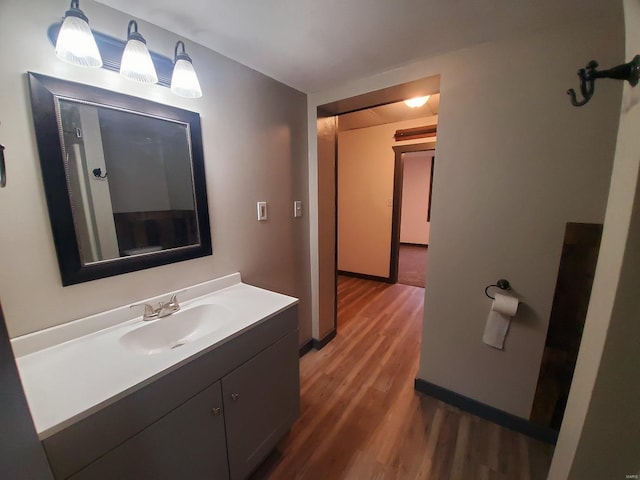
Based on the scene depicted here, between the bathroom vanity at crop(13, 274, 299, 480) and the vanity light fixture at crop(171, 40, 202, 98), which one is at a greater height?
the vanity light fixture at crop(171, 40, 202, 98)

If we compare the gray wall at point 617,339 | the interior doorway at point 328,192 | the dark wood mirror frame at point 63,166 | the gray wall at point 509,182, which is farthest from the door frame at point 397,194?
the dark wood mirror frame at point 63,166

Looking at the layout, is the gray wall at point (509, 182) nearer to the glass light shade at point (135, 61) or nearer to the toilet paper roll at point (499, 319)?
the toilet paper roll at point (499, 319)

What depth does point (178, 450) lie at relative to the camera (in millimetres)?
848

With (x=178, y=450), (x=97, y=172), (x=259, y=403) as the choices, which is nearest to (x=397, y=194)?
(x=259, y=403)

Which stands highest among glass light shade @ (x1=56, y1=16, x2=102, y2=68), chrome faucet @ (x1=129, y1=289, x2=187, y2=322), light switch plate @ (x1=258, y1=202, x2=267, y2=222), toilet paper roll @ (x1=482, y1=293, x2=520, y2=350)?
glass light shade @ (x1=56, y1=16, x2=102, y2=68)

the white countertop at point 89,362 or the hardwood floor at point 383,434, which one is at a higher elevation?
the white countertop at point 89,362

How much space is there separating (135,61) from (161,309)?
1061mm

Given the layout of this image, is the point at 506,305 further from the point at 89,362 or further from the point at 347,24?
the point at 89,362

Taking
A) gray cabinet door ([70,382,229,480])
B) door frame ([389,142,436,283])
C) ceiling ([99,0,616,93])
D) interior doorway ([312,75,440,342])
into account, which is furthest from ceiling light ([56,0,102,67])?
door frame ([389,142,436,283])

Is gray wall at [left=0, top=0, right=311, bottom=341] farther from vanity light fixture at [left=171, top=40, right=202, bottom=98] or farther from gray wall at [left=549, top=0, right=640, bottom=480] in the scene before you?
gray wall at [left=549, top=0, right=640, bottom=480]

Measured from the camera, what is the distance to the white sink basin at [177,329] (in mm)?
1058

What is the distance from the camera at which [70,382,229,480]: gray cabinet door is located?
27.5 inches

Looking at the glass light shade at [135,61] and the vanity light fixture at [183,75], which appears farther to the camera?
the vanity light fixture at [183,75]

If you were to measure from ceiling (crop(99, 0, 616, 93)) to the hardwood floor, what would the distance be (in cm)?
217
